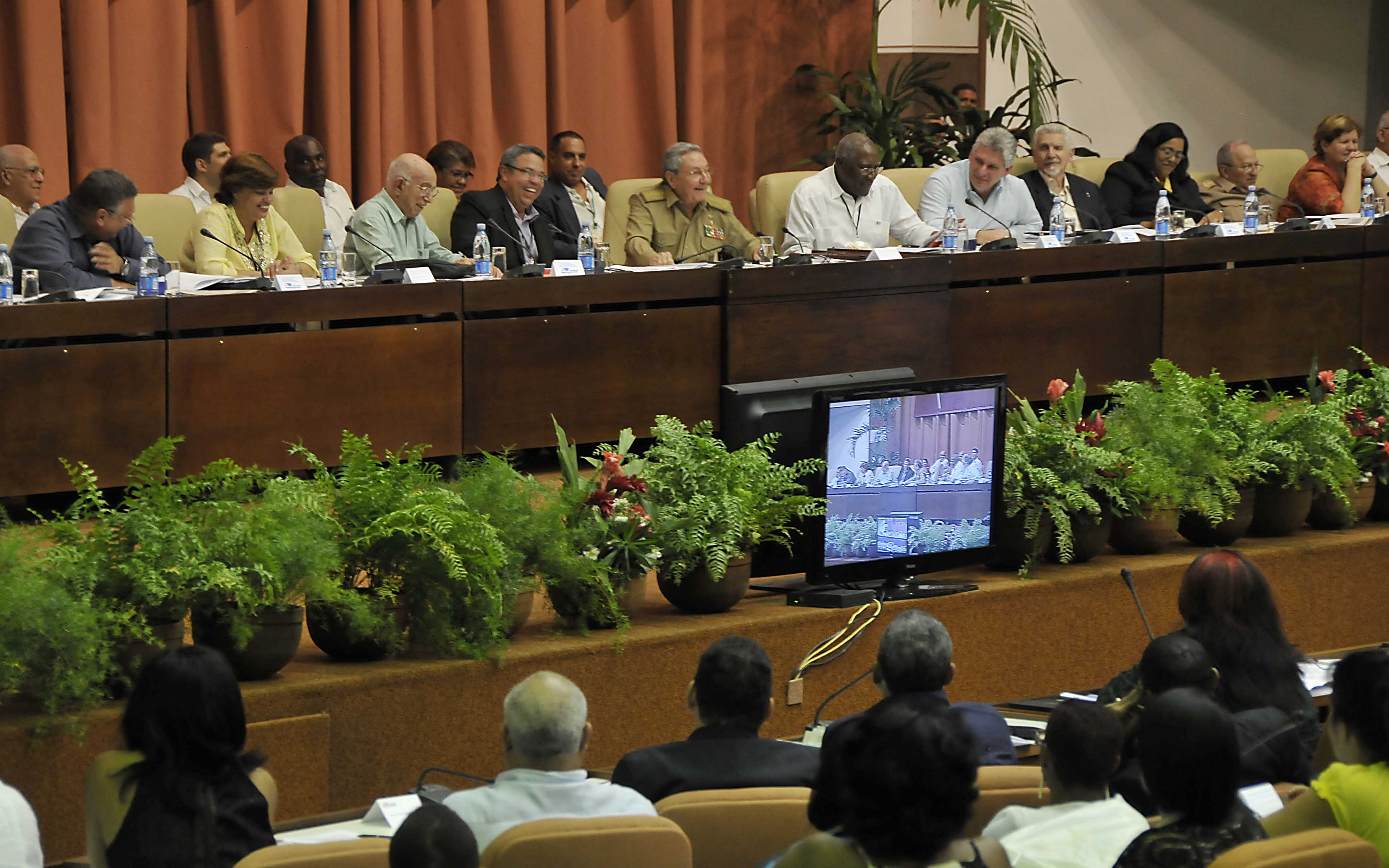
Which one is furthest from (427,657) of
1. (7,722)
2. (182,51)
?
(182,51)

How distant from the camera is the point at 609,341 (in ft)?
19.3

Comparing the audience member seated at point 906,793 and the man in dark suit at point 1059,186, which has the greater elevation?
the man in dark suit at point 1059,186

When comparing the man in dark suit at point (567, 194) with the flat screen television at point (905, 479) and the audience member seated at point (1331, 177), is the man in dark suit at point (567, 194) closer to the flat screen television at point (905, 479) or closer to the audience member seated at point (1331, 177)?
the audience member seated at point (1331, 177)

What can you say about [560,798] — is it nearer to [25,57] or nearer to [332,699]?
[332,699]

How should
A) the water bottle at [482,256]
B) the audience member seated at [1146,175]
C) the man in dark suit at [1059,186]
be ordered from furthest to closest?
the audience member seated at [1146,175], the man in dark suit at [1059,186], the water bottle at [482,256]

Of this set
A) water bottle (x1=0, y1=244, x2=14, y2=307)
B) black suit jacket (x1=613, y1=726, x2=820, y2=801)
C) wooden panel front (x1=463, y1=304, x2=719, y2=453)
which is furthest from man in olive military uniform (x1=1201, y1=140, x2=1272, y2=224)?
black suit jacket (x1=613, y1=726, x2=820, y2=801)

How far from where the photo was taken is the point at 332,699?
9.41ft

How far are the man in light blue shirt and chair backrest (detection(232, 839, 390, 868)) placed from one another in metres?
5.77

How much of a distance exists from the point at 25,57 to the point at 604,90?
2.88 metres

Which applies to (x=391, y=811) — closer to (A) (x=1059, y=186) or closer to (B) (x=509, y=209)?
(B) (x=509, y=209)

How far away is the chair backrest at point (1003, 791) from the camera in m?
2.24

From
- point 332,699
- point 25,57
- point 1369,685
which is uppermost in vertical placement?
point 25,57

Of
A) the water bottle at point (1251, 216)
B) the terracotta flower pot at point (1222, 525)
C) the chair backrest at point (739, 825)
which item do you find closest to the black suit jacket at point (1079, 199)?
the water bottle at point (1251, 216)

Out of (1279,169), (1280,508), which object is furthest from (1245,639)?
(1279,169)
